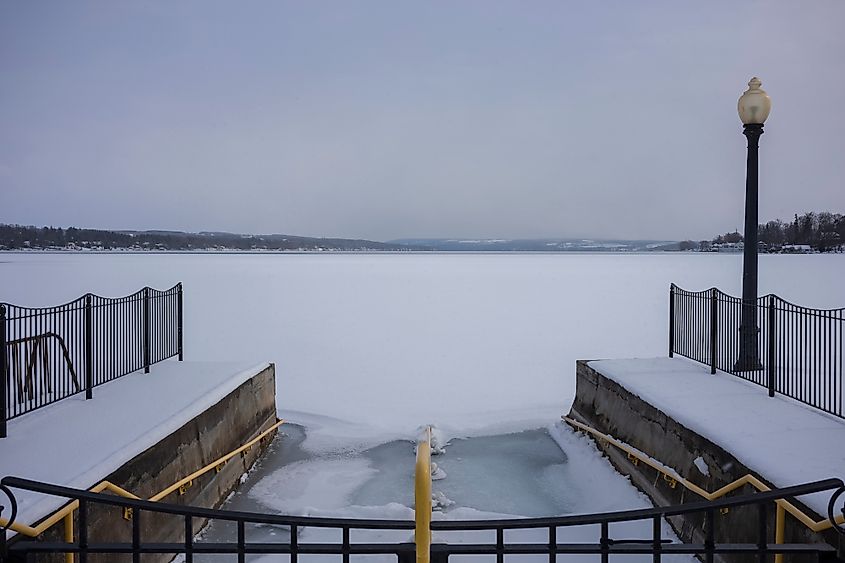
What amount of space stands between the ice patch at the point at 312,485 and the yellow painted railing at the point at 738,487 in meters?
3.58

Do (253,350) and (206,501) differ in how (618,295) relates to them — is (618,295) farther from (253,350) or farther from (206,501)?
(206,501)

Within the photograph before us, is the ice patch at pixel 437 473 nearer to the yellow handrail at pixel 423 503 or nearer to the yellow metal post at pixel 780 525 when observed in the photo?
the yellow metal post at pixel 780 525

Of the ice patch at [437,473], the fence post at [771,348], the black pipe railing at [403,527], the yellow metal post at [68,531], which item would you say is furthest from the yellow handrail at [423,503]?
the fence post at [771,348]

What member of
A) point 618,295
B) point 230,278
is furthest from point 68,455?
point 230,278

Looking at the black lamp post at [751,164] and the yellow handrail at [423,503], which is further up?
the black lamp post at [751,164]

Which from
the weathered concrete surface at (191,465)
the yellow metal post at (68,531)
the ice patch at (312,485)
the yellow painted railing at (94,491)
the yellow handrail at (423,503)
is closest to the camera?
the yellow handrail at (423,503)

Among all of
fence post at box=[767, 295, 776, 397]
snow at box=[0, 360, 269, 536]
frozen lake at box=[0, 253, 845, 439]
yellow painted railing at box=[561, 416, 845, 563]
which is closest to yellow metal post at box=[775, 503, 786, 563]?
yellow painted railing at box=[561, 416, 845, 563]

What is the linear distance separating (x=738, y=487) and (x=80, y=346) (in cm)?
837

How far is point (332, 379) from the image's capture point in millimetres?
16391

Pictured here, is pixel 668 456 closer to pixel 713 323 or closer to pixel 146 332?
pixel 713 323

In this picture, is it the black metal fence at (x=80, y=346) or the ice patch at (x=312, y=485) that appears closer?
the black metal fence at (x=80, y=346)

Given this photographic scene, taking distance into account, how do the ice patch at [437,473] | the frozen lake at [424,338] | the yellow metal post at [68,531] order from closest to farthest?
the yellow metal post at [68,531], the ice patch at [437,473], the frozen lake at [424,338]

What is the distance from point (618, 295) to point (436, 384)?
2172 cm

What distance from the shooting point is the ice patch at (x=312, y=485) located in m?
8.64
